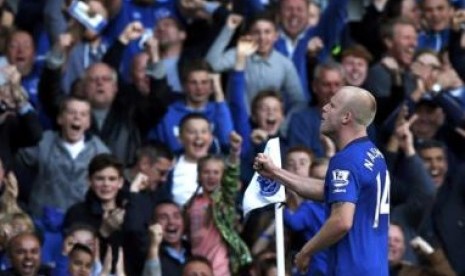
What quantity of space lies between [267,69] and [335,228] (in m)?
6.98

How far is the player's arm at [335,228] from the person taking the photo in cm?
1426

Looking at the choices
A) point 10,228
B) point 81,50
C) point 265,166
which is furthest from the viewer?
point 81,50

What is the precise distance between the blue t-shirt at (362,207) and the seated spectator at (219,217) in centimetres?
368

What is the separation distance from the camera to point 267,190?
15.1 meters

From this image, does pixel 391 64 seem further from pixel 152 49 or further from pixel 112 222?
pixel 112 222

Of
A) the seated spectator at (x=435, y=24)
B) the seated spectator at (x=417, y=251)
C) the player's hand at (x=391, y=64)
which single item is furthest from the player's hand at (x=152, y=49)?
the seated spectator at (x=417, y=251)

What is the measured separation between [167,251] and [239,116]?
99.9 inches

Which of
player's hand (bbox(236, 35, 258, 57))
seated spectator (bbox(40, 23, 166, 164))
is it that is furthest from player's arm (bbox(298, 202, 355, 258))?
player's hand (bbox(236, 35, 258, 57))

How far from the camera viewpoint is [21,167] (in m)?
19.8

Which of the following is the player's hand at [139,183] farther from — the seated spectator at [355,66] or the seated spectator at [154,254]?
the seated spectator at [355,66]

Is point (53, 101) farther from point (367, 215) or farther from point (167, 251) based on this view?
point (367, 215)

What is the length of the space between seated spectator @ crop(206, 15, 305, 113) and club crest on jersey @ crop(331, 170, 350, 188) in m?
6.50

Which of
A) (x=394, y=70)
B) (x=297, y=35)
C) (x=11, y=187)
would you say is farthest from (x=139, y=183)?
(x=297, y=35)

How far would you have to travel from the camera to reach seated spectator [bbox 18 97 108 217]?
63.9ft
